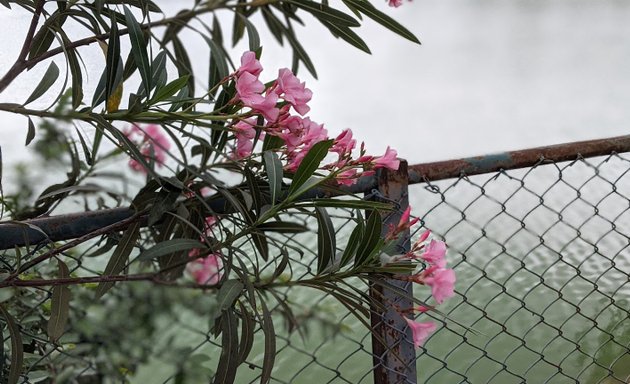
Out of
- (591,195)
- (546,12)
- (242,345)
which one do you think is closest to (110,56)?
(242,345)

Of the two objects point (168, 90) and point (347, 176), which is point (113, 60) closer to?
point (168, 90)

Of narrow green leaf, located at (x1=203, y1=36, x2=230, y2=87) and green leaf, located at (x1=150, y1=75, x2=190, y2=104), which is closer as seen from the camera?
green leaf, located at (x1=150, y1=75, x2=190, y2=104)

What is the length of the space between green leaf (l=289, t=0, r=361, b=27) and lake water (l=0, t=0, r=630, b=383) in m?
0.49

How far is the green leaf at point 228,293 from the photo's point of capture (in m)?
0.90

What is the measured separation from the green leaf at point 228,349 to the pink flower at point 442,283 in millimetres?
278

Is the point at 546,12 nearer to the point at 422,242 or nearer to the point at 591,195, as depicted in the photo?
the point at 591,195

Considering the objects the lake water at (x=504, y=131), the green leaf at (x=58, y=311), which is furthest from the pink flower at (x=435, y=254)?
the lake water at (x=504, y=131)

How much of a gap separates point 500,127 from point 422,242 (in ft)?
14.3

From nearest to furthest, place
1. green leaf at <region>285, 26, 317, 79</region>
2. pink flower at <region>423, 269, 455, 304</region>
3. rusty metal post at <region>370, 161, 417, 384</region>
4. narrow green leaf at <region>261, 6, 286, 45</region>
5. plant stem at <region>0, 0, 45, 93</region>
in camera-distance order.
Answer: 1. pink flower at <region>423, 269, 455, 304</region>
2. plant stem at <region>0, 0, 45, 93</region>
3. rusty metal post at <region>370, 161, 417, 384</region>
4. green leaf at <region>285, 26, 317, 79</region>
5. narrow green leaf at <region>261, 6, 286, 45</region>

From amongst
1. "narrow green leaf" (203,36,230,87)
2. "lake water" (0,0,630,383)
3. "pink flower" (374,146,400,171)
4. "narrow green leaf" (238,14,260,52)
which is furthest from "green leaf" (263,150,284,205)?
"lake water" (0,0,630,383)

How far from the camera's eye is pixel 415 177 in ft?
4.28

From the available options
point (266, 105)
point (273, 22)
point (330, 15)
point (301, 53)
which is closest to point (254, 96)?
point (266, 105)

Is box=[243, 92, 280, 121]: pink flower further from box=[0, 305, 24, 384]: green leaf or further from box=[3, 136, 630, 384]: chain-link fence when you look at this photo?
box=[0, 305, 24, 384]: green leaf

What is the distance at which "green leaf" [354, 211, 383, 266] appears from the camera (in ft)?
3.13
